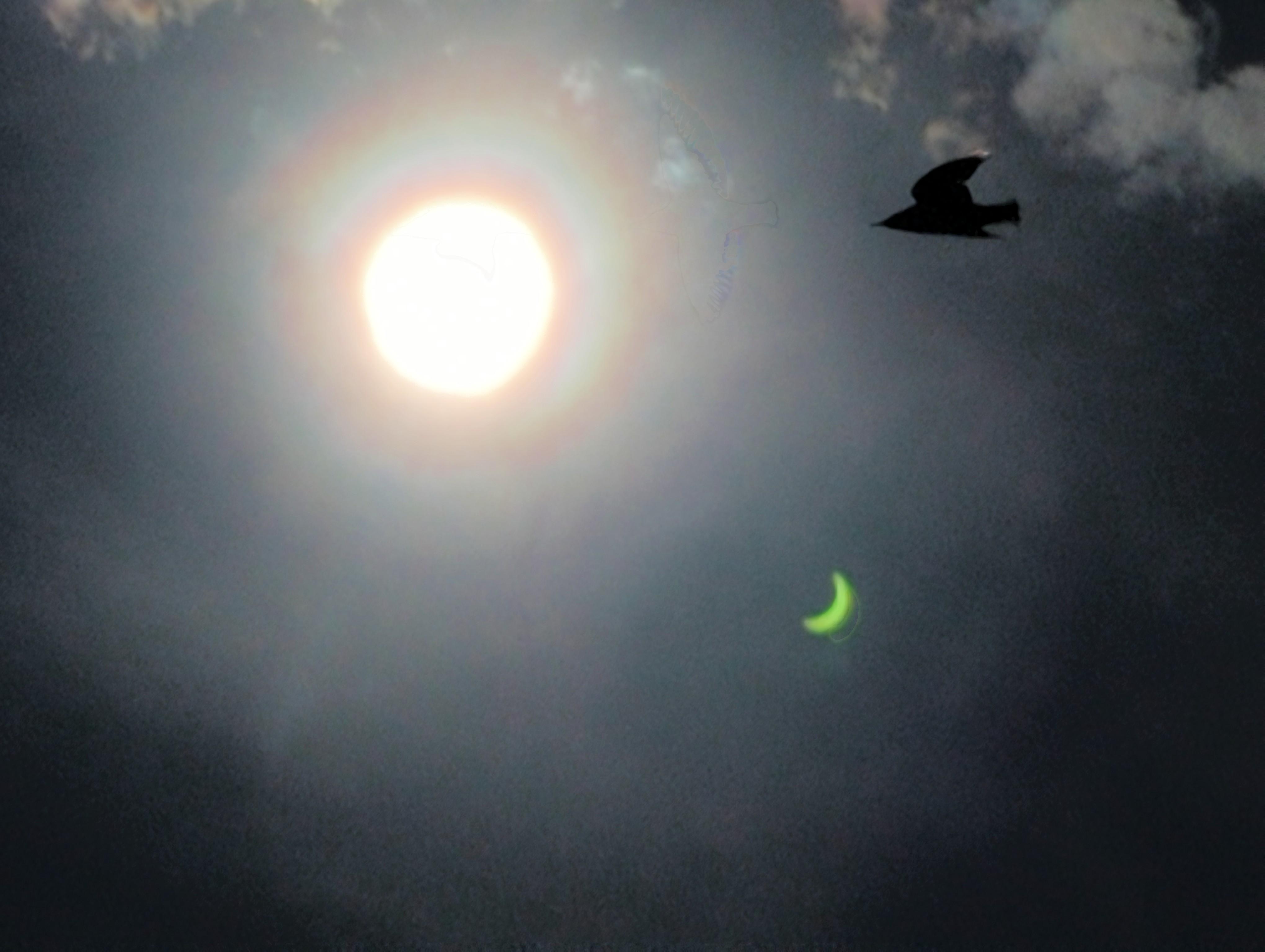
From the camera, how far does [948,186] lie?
19516 mm

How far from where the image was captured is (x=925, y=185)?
19.5m

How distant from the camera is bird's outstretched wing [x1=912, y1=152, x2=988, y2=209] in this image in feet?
61.8

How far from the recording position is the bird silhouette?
19234 mm

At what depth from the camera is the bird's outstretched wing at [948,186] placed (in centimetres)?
1883

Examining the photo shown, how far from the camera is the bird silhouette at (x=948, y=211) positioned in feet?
63.1

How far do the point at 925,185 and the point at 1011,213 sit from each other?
7.87 feet

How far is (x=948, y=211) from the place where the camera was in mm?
20078

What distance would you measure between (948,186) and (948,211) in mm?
753

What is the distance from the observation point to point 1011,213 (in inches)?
780
